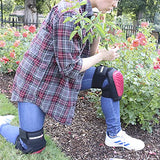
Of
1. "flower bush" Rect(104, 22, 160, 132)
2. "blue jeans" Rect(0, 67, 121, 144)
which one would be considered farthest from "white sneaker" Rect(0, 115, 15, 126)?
"flower bush" Rect(104, 22, 160, 132)

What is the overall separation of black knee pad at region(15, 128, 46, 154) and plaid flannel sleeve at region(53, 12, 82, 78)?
57 cm

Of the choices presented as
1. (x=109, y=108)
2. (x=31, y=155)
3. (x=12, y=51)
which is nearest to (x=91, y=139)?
(x=109, y=108)

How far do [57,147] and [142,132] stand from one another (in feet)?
2.97

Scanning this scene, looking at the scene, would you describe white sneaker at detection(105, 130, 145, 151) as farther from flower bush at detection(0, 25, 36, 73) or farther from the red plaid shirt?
flower bush at detection(0, 25, 36, 73)

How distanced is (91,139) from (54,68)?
2.88 feet

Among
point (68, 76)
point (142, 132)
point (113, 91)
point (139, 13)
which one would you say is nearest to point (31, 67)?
point (68, 76)

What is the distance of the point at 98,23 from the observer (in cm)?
135

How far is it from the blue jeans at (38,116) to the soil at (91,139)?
0.63 feet

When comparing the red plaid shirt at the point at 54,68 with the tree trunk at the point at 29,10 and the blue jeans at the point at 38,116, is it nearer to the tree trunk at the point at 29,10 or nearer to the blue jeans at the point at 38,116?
the blue jeans at the point at 38,116

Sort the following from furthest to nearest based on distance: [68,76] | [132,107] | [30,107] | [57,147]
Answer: [132,107]
[57,147]
[30,107]
[68,76]

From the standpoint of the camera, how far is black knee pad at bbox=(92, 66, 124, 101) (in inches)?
70.4

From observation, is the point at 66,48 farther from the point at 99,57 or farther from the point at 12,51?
the point at 12,51

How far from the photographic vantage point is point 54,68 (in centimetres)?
159

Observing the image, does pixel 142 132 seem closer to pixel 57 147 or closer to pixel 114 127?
pixel 114 127
